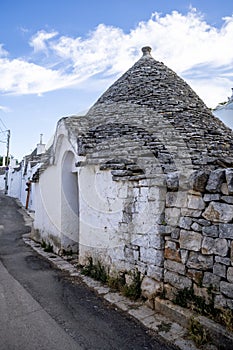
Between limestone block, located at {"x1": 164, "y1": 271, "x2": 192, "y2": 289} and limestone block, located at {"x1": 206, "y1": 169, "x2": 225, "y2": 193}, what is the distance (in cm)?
119

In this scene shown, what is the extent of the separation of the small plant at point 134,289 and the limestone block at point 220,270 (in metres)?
1.39

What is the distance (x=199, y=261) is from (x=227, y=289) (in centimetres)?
44

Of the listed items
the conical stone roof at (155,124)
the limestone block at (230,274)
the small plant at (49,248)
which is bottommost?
the small plant at (49,248)

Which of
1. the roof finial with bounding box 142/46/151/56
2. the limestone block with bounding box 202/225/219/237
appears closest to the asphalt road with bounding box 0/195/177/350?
the limestone block with bounding box 202/225/219/237

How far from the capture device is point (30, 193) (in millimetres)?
17828

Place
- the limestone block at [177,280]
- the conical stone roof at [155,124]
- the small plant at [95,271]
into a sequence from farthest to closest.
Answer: the conical stone roof at [155,124] → the small plant at [95,271] → the limestone block at [177,280]

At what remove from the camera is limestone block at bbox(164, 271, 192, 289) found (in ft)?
11.3

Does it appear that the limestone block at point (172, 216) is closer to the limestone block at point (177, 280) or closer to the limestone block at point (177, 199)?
the limestone block at point (177, 199)

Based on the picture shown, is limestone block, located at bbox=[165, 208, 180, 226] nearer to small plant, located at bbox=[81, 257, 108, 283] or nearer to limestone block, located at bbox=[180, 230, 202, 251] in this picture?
limestone block, located at bbox=[180, 230, 202, 251]

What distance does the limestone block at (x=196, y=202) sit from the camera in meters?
3.32

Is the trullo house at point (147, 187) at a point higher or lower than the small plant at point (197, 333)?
higher

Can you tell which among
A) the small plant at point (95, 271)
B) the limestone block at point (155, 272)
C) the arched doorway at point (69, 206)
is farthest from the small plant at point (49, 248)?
the limestone block at point (155, 272)

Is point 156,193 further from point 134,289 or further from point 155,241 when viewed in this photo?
point 134,289

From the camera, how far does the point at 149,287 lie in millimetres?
3986
